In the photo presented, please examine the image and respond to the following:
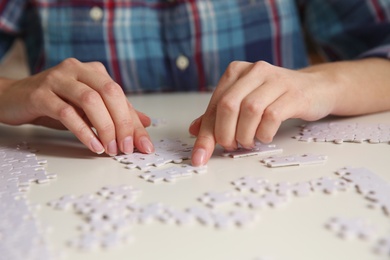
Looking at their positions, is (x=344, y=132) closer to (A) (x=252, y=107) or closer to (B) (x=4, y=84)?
(A) (x=252, y=107)

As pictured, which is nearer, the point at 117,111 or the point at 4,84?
the point at 117,111

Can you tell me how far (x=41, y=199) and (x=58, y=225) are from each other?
0.11 metres

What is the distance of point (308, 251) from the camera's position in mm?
582

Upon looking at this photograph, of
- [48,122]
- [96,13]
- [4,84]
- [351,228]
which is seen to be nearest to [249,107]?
[351,228]

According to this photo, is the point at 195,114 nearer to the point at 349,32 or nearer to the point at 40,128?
the point at 40,128

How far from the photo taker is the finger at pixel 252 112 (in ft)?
2.92

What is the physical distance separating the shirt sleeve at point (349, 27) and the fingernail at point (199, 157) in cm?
66

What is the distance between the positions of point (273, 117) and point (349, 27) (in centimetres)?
77

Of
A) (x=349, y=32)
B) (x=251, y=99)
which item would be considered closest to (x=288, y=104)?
(x=251, y=99)

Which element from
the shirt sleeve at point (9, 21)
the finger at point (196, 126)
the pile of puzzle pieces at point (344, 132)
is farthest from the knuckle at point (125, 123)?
the shirt sleeve at point (9, 21)

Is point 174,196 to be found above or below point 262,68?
below

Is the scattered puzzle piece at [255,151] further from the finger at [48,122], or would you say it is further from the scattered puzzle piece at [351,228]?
the finger at [48,122]

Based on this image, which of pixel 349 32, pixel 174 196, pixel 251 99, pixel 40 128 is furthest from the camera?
pixel 349 32

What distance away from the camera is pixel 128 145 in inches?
37.3
